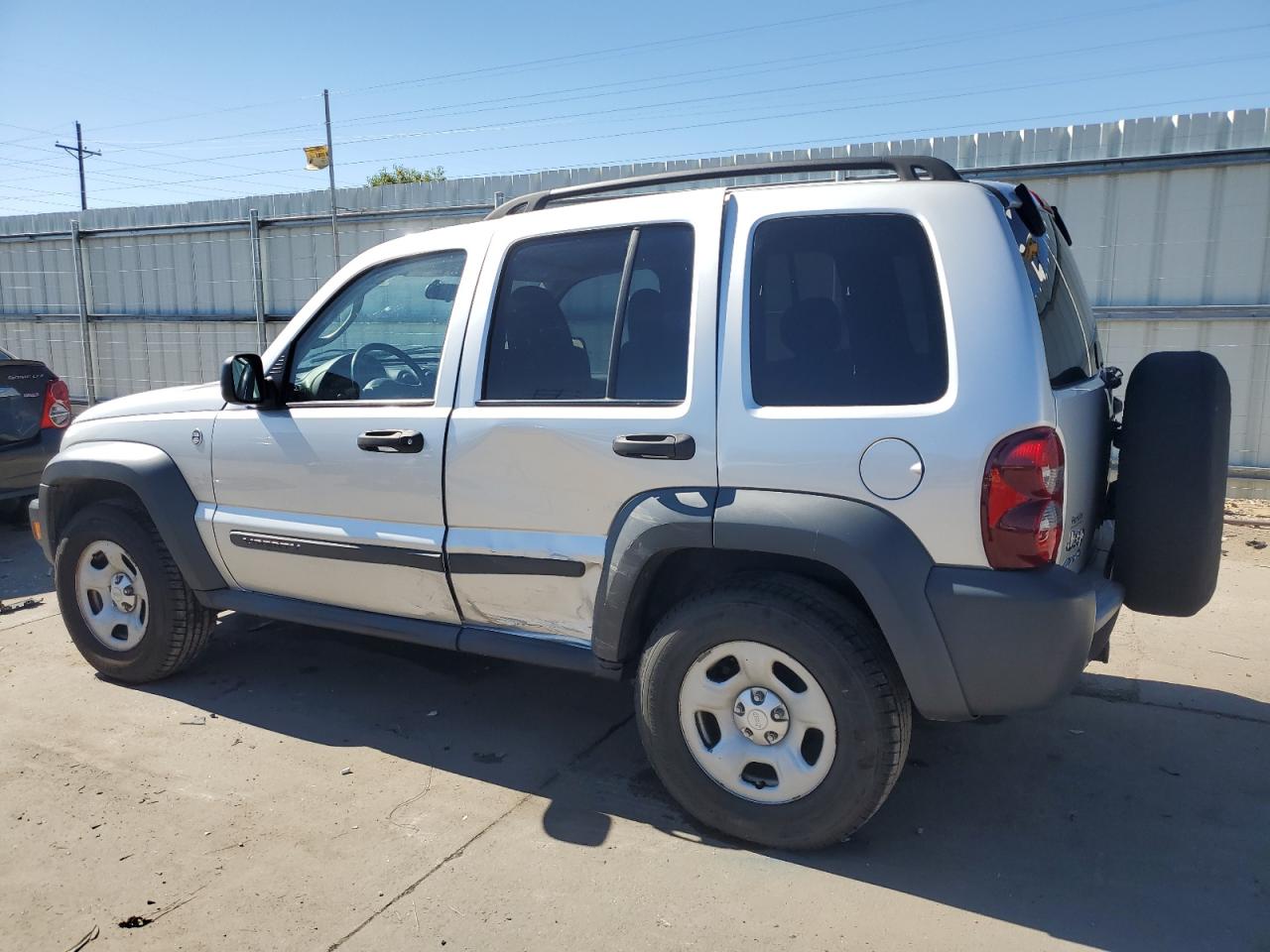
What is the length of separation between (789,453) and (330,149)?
460 inches

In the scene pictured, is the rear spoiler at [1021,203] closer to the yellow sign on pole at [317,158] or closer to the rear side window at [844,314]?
the rear side window at [844,314]

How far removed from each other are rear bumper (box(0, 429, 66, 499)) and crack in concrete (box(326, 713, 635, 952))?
16.1ft

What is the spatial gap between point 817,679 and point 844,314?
1087mm

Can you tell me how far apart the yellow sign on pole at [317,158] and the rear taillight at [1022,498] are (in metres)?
12.9

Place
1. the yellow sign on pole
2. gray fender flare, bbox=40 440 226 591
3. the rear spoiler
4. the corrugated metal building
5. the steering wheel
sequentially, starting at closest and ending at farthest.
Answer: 1. the rear spoiler
2. the steering wheel
3. gray fender flare, bbox=40 440 226 591
4. the corrugated metal building
5. the yellow sign on pole

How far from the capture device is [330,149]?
12.9m

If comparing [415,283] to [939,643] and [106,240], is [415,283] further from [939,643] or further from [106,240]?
[106,240]

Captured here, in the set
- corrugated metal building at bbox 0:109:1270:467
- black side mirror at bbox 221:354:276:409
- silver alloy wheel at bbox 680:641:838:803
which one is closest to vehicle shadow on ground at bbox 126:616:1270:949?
silver alloy wheel at bbox 680:641:838:803

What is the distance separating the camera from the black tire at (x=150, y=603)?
4.32 m

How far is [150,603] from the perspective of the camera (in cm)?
435

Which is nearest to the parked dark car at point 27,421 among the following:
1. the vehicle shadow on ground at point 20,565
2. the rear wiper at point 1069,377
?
the vehicle shadow on ground at point 20,565

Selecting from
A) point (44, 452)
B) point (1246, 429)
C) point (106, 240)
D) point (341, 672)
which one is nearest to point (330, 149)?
point (106, 240)

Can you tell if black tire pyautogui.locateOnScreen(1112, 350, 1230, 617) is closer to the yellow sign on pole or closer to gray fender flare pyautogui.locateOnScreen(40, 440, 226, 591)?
gray fender flare pyautogui.locateOnScreen(40, 440, 226, 591)

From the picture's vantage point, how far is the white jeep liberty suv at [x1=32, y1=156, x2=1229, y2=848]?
2.73 m
